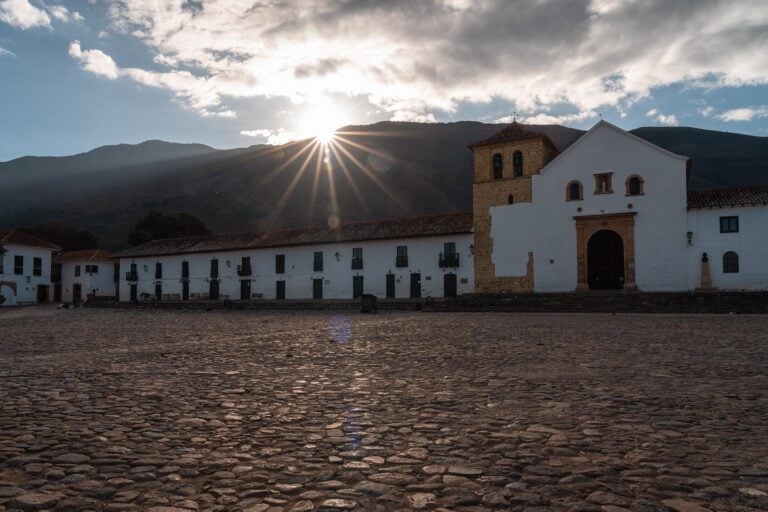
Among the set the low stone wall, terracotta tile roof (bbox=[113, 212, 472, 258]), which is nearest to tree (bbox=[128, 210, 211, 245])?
terracotta tile roof (bbox=[113, 212, 472, 258])

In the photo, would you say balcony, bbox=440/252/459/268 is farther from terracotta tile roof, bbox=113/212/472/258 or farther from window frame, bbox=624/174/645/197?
window frame, bbox=624/174/645/197

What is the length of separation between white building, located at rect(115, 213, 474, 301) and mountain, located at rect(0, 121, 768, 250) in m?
36.7

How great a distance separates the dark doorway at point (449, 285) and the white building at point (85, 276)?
31.6m

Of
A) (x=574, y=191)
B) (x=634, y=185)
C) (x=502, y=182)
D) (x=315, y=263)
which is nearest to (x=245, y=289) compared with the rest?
(x=315, y=263)

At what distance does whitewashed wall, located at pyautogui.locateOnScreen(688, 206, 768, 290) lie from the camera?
26156 millimetres

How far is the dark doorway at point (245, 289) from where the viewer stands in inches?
1556

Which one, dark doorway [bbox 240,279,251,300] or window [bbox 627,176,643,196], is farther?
dark doorway [bbox 240,279,251,300]

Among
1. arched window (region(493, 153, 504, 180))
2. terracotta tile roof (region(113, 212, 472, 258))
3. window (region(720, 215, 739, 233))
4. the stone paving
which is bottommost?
the stone paving

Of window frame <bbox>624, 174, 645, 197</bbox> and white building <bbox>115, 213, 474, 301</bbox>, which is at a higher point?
window frame <bbox>624, 174, 645, 197</bbox>

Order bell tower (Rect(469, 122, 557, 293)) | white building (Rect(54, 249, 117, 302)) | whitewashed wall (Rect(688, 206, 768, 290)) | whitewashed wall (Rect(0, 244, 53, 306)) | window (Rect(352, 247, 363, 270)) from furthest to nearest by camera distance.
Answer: white building (Rect(54, 249, 117, 302)), whitewashed wall (Rect(0, 244, 53, 306)), window (Rect(352, 247, 363, 270)), bell tower (Rect(469, 122, 557, 293)), whitewashed wall (Rect(688, 206, 768, 290))

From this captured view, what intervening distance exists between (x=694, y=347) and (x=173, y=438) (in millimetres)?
8579

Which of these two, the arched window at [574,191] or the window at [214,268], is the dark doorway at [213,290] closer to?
the window at [214,268]

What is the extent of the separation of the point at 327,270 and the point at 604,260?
18.0 m

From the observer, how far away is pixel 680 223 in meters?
28.1
